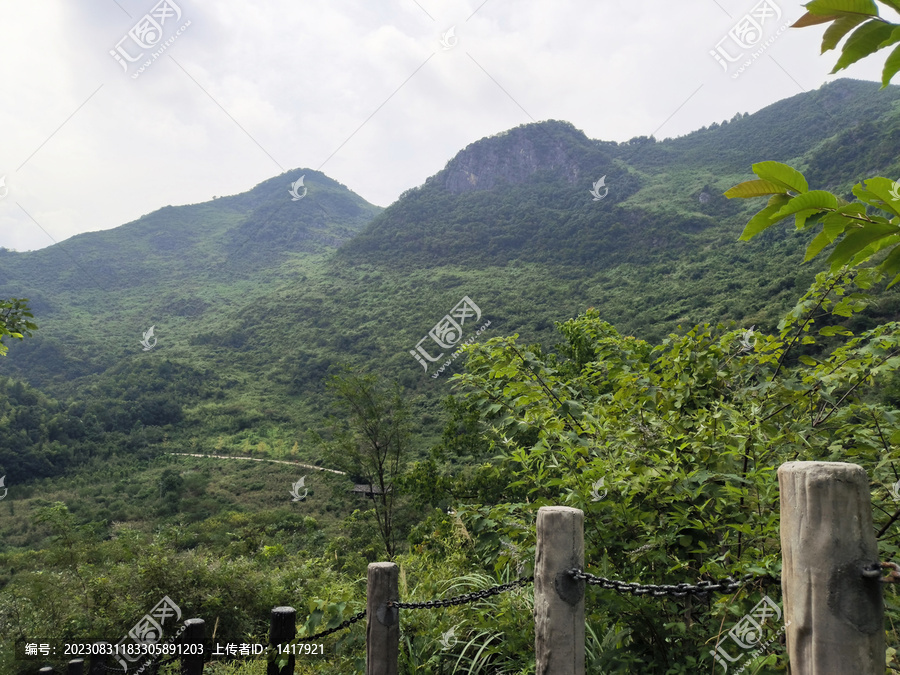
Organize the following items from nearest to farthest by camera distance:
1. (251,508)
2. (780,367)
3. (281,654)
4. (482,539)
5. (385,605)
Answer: (385,605), (482,539), (780,367), (281,654), (251,508)

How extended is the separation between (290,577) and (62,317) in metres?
71.9

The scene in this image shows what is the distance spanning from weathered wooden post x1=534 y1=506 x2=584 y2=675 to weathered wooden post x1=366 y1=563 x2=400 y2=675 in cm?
89

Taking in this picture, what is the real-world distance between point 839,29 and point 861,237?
0.33 metres

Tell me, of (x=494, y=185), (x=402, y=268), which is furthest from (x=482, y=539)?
(x=494, y=185)

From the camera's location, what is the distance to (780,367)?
2615mm

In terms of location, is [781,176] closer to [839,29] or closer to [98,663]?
[839,29]

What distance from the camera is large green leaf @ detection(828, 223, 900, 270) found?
2.55 feet

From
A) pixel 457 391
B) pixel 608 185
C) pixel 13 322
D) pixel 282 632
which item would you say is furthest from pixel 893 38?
pixel 608 185

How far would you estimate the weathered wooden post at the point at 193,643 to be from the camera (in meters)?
3.54

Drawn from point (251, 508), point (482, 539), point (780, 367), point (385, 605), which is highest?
point (780, 367)

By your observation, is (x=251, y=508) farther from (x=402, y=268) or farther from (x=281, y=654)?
(x=402, y=268)

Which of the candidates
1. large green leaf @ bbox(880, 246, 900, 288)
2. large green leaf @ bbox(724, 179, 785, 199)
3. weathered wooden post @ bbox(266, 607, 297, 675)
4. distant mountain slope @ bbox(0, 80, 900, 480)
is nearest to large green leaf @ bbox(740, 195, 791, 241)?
Result: large green leaf @ bbox(724, 179, 785, 199)

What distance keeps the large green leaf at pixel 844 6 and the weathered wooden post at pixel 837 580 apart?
79cm

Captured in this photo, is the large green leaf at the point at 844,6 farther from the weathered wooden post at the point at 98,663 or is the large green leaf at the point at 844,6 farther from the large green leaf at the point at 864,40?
the weathered wooden post at the point at 98,663
